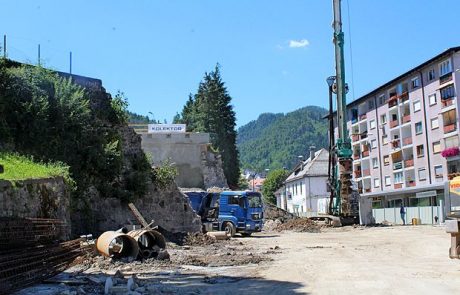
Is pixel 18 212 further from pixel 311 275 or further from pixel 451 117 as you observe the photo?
pixel 451 117

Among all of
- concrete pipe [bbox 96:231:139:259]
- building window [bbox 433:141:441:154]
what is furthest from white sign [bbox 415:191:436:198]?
concrete pipe [bbox 96:231:139:259]

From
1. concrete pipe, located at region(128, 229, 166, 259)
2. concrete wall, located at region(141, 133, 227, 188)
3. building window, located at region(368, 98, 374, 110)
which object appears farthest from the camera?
building window, located at region(368, 98, 374, 110)

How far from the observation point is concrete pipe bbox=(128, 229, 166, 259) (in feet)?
51.3

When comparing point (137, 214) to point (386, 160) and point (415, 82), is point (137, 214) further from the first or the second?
point (386, 160)

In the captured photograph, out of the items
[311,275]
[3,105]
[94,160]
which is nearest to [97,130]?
[94,160]

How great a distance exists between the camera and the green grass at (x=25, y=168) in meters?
15.3

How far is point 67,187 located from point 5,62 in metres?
7.05

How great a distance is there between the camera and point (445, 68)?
5656 centimetres

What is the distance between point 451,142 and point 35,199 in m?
50.1

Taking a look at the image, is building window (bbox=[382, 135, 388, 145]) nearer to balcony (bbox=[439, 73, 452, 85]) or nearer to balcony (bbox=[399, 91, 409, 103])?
balcony (bbox=[399, 91, 409, 103])

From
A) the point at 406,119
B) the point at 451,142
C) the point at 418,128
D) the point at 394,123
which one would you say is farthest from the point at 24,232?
the point at 394,123

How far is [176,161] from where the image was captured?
47.1 metres

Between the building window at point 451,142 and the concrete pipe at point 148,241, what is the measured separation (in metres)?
46.2

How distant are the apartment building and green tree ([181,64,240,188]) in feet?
51.1
